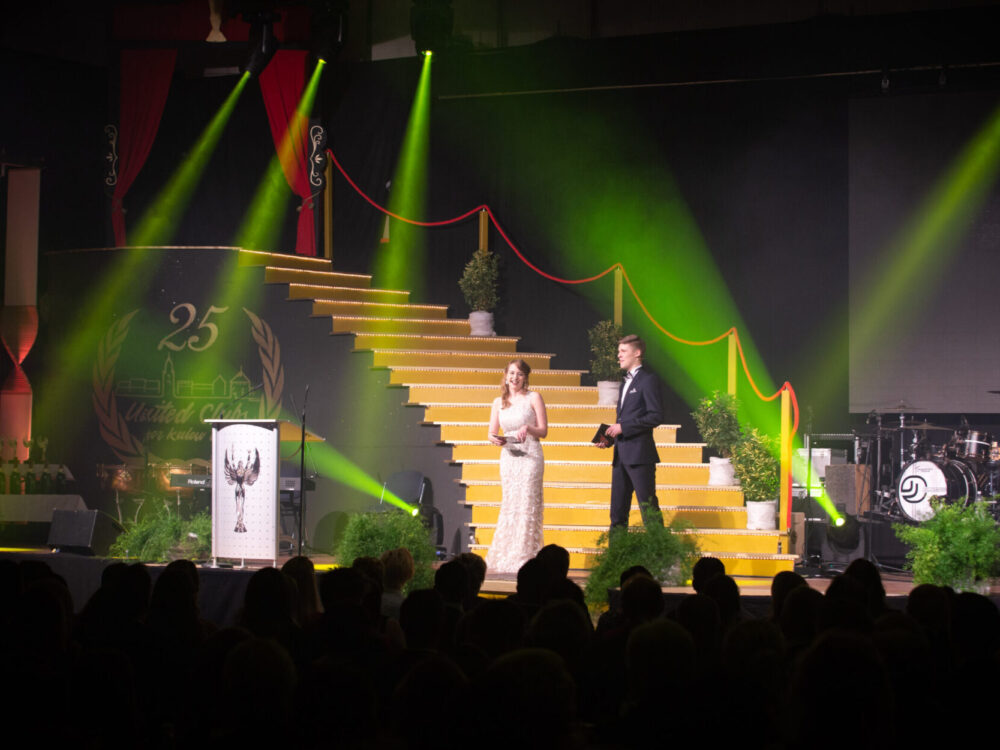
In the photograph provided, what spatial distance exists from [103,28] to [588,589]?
10707 mm

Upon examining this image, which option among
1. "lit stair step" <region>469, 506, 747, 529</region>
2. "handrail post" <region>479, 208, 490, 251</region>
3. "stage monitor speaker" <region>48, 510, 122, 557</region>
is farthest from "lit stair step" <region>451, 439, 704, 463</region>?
"handrail post" <region>479, 208, 490, 251</region>

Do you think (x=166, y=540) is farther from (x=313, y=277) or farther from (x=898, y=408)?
(x=898, y=408)

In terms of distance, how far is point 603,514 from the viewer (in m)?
9.30

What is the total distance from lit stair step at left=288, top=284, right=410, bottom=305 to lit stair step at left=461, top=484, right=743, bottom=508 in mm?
2909

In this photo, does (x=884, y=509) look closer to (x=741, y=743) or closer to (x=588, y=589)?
(x=588, y=589)

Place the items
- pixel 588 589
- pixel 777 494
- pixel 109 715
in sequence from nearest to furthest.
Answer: pixel 109 715, pixel 588 589, pixel 777 494

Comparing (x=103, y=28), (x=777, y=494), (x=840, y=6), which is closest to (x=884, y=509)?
(x=777, y=494)

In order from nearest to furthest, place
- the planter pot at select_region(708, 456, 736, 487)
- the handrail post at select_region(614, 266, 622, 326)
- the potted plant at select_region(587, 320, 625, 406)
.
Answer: the planter pot at select_region(708, 456, 736, 487)
the potted plant at select_region(587, 320, 625, 406)
the handrail post at select_region(614, 266, 622, 326)

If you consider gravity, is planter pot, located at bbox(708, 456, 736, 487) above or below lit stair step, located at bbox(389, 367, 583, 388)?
below

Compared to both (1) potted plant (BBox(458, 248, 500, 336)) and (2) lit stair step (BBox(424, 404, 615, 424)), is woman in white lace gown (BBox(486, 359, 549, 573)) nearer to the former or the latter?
(2) lit stair step (BBox(424, 404, 615, 424))

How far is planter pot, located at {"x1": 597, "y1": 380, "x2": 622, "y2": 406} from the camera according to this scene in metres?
11.1

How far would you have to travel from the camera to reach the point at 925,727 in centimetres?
257

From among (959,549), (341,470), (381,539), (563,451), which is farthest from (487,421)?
(959,549)

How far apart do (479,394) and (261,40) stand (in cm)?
486
